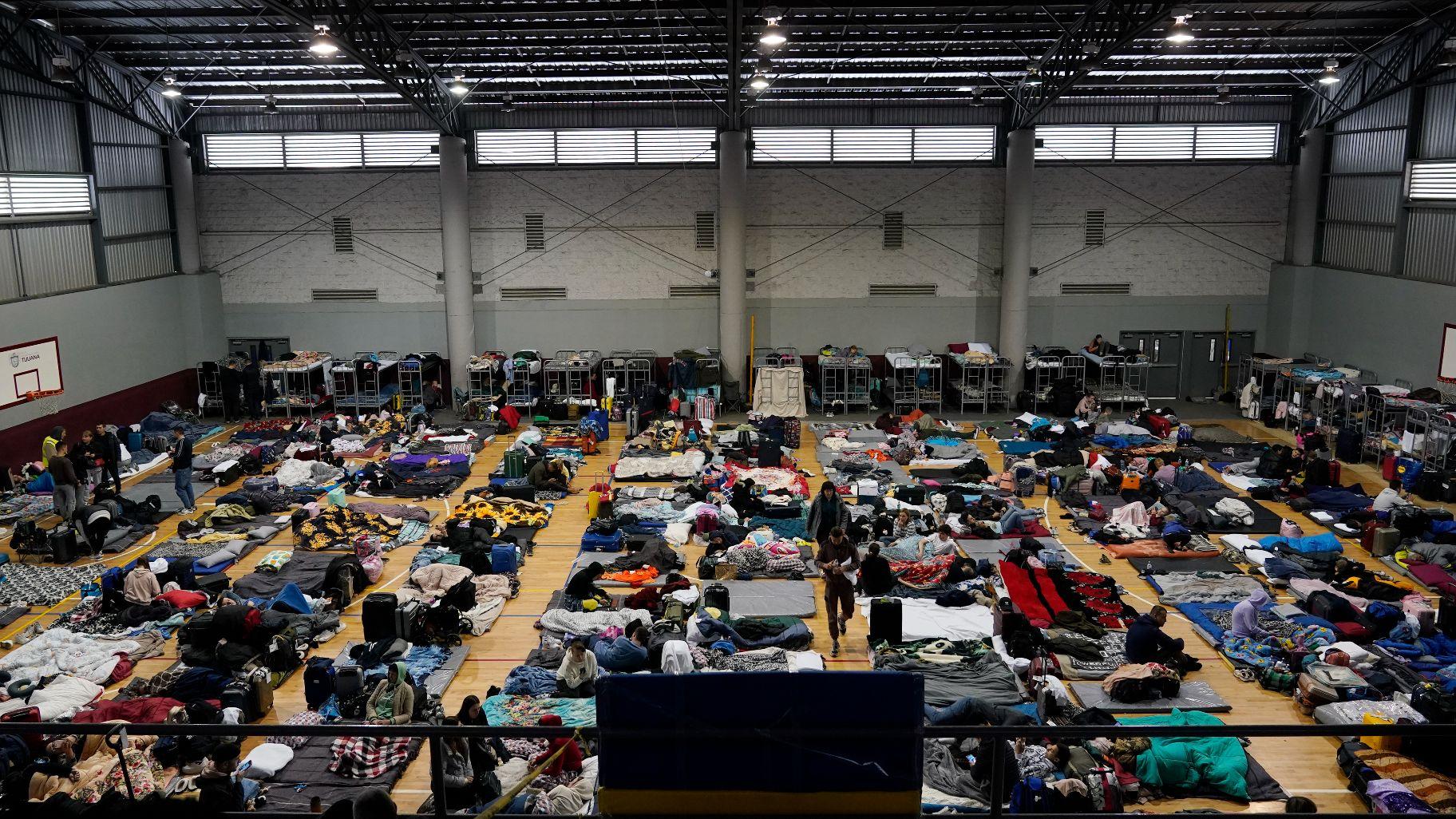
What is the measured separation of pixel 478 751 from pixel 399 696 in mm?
1829

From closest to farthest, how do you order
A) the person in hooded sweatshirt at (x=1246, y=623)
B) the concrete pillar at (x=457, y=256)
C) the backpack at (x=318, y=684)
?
the backpack at (x=318, y=684)
the person in hooded sweatshirt at (x=1246, y=623)
the concrete pillar at (x=457, y=256)

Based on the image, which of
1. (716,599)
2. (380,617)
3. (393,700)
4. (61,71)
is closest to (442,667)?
(380,617)

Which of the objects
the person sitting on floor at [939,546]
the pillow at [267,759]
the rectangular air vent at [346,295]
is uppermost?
the rectangular air vent at [346,295]

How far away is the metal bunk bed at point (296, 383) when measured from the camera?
98.9 ft

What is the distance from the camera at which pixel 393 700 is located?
42.5 feet

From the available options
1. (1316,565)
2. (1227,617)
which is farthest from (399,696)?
(1316,565)

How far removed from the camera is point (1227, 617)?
16219mm

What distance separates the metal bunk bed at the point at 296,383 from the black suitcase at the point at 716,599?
17952 millimetres

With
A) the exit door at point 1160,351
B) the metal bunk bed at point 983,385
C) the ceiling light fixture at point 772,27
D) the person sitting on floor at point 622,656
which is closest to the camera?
the person sitting on floor at point 622,656

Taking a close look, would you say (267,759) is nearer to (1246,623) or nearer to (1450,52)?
(1246,623)

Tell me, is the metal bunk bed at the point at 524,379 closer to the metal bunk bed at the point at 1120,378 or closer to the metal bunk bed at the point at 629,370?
the metal bunk bed at the point at 629,370

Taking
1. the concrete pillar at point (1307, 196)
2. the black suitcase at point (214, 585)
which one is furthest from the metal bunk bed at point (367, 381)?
the concrete pillar at point (1307, 196)

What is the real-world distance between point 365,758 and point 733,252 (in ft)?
66.8

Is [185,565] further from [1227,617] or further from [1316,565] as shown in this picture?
[1316,565]
